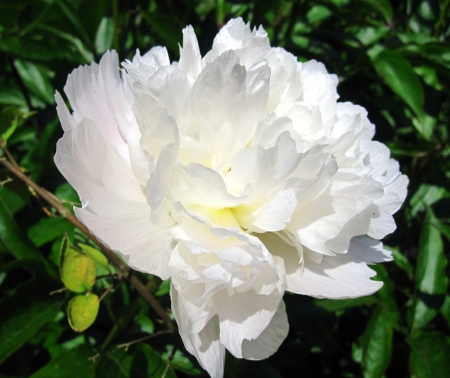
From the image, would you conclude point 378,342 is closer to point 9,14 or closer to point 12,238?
point 12,238

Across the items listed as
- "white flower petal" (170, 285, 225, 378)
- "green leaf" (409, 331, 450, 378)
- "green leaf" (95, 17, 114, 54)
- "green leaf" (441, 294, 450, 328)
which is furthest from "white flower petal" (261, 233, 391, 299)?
"green leaf" (95, 17, 114, 54)

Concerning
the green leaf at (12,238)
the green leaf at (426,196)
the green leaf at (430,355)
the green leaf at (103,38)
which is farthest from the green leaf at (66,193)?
the green leaf at (426,196)

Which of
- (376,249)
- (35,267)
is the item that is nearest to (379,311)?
(376,249)

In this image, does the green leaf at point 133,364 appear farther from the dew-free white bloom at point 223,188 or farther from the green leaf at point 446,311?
the green leaf at point 446,311

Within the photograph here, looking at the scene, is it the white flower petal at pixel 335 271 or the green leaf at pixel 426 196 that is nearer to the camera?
the white flower petal at pixel 335 271

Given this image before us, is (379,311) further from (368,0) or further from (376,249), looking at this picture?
(368,0)

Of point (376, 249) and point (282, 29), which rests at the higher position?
point (282, 29)
